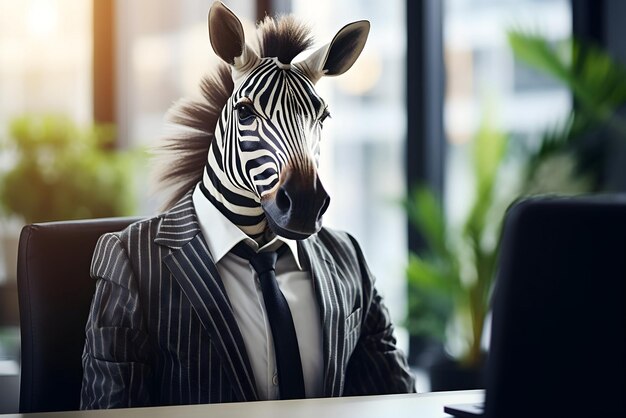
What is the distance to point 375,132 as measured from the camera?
15.3 feet

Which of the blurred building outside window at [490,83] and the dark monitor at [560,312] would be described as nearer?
the dark monitor at [560,312]

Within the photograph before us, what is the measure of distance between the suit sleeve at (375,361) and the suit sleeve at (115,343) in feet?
1.22

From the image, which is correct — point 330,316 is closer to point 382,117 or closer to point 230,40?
point 230,40

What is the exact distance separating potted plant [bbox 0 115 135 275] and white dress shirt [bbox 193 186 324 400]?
314 cm

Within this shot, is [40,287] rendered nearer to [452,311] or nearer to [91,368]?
[91,368]

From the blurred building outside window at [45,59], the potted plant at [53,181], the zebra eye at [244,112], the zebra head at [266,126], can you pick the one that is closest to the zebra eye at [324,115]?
the zebra head at [266,126]

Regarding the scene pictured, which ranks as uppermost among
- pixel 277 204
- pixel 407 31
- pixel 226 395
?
pixel 407 31

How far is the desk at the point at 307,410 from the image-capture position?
3.84 feet

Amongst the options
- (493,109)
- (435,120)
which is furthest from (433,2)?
(493,109)

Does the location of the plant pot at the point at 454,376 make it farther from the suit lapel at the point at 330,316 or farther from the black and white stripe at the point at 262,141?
the black and white stripe at the point at 262,141

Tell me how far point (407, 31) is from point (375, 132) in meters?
0.52

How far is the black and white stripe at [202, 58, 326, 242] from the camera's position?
1.39 meters

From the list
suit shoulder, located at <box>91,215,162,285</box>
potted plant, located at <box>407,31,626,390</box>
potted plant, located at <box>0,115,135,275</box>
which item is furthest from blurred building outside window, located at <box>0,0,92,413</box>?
suit shoulder, located at <box>91,215,162,285</box>

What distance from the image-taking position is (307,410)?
1208 millimetres
